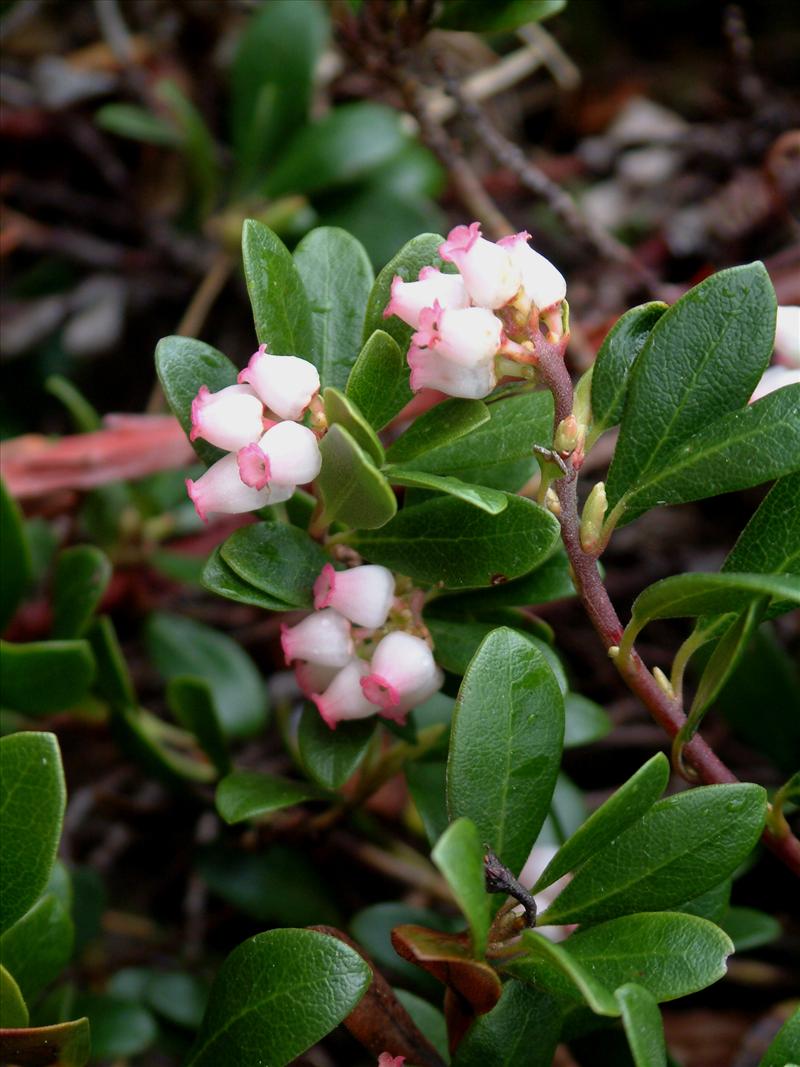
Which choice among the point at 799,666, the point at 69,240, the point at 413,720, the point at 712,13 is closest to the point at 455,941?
the point at 413,720

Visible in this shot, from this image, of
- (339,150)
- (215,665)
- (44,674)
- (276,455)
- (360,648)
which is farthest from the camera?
(339,150)

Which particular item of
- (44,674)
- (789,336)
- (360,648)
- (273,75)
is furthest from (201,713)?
(273,75)

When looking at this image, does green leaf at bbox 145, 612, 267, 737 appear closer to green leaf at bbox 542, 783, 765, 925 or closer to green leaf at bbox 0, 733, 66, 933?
green leaf at bbox 0, 733, 66, 933

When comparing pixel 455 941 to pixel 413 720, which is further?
pixel 413 720

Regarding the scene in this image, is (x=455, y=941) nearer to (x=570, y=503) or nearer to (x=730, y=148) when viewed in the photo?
(x=570, y=503)

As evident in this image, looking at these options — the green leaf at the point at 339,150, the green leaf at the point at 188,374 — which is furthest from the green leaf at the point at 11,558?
the green leaf at the point at 339,150

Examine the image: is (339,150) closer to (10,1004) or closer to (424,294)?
(424,294)
